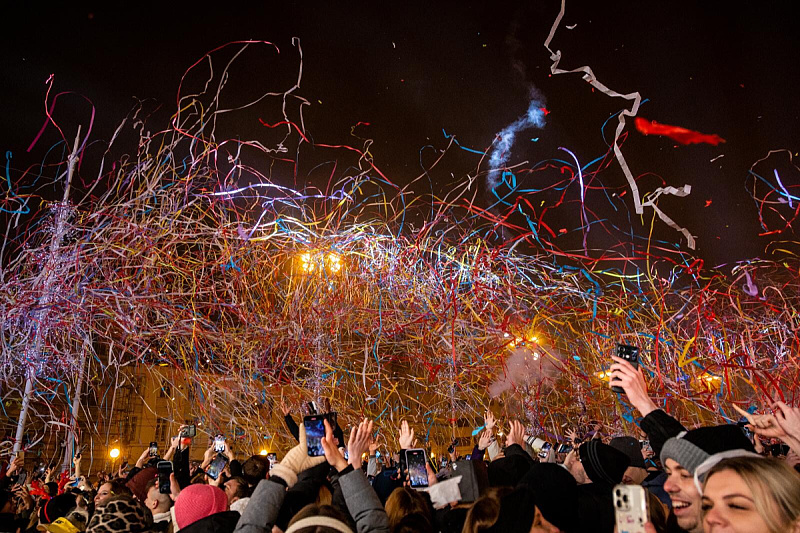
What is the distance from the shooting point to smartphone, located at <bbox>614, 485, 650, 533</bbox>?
5.05ft

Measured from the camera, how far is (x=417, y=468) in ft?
15.0

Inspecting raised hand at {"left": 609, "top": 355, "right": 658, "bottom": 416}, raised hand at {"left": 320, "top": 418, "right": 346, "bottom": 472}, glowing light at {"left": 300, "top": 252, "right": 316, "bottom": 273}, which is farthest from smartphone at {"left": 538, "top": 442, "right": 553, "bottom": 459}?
glowing light at {"left": 300, "top": 252, "right": 316, "bottom": 273}

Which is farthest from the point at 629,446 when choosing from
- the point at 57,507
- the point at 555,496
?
the point at 57,507

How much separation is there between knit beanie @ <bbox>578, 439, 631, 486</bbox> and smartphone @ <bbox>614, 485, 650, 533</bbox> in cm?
178

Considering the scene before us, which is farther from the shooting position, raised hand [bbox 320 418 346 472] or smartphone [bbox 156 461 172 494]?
smartphone [bbox 156 461 172 494]

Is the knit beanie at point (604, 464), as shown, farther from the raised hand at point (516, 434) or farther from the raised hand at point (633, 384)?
the raised hand at point (516, 434)

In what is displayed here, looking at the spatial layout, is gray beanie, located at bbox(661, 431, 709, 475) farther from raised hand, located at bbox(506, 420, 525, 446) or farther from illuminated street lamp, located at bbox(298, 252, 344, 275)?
illuminated street lamp, located at bbox(298, 252, 344, 275)

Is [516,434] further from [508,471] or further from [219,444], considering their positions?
[219,444]

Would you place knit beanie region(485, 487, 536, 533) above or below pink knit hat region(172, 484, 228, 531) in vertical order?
above

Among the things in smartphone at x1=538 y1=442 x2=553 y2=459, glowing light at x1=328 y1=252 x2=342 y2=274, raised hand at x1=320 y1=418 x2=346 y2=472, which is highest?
raised hand at x1=320 y1=418 x2=346 y2=472

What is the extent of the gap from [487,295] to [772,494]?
12.0m

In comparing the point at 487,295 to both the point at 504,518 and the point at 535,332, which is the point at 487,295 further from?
the point at 504,518

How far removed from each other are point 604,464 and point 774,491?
1.48 metres

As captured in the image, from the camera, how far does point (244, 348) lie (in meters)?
13.0
